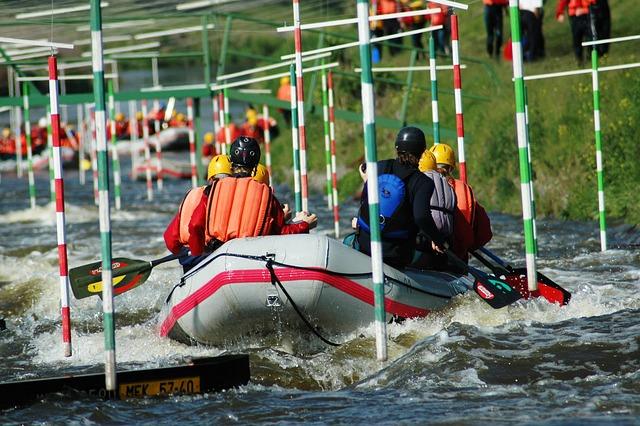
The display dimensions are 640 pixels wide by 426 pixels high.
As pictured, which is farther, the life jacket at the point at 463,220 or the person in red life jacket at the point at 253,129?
the person in red life jacket at the point at 253,129

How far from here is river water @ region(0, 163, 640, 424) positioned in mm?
7344

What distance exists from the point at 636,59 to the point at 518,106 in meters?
11.2

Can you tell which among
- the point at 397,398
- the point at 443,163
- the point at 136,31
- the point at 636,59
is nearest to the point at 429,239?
the point at 443,163

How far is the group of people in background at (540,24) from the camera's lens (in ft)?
68.1

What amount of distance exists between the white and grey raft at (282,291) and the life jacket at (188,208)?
1.61 feet

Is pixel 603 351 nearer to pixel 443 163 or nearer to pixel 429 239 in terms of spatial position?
pixel 429 239

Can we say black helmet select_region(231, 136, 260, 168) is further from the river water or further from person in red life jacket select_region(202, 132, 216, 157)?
person in red life jacket select_region(202, 132, 216, 157)

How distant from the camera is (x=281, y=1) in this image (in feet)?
64.3

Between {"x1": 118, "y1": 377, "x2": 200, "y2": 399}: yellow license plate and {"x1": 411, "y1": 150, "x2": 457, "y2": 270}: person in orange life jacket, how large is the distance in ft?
9.30

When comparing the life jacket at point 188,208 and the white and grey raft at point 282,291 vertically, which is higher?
the life jacket at point 188,208

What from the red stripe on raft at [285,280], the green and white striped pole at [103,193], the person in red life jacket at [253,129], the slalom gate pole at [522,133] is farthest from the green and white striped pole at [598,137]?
the person in red life jacket at [253,129]

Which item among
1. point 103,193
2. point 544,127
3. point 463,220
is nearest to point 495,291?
point 463,220

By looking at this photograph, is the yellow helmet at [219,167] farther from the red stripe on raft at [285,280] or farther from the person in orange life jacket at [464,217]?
the person in orange life jacket at [464,217]

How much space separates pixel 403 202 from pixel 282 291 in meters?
1.33
